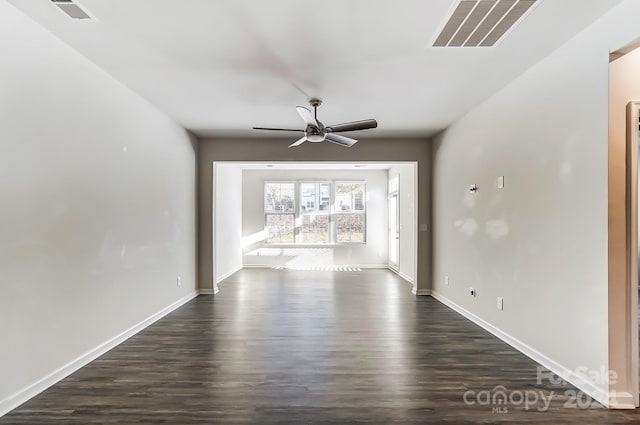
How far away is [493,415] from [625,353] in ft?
3.15

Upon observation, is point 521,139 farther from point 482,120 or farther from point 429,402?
point 429,402

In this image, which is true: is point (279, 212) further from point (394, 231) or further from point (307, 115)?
point (307, 115)

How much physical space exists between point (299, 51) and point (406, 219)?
5079 millimetres

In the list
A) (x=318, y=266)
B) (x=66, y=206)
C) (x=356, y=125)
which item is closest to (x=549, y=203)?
(x=356, y=125)

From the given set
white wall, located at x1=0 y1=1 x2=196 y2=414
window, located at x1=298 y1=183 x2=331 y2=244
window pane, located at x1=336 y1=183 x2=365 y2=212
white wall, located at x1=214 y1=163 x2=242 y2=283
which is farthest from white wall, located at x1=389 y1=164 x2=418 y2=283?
white wall, located at x1=0 y1=1 x2=196 y2=414

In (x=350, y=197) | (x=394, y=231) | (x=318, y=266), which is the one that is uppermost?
(x=350, y=197)

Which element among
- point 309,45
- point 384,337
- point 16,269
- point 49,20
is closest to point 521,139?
point 309,45

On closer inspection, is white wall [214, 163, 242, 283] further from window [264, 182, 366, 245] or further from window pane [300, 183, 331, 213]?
window pane [300, 183, 331, 213]

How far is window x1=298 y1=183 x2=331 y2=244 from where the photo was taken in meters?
9.19

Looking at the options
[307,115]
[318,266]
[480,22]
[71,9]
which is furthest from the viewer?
[318,266]

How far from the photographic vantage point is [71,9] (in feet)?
7.39

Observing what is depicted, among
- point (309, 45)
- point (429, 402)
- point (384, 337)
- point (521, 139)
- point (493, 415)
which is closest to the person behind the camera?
point (493, 415)

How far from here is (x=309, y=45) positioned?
2.72 m

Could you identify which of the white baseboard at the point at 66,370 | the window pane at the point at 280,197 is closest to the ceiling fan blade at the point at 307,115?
the white baseboard at the point at 66,370
